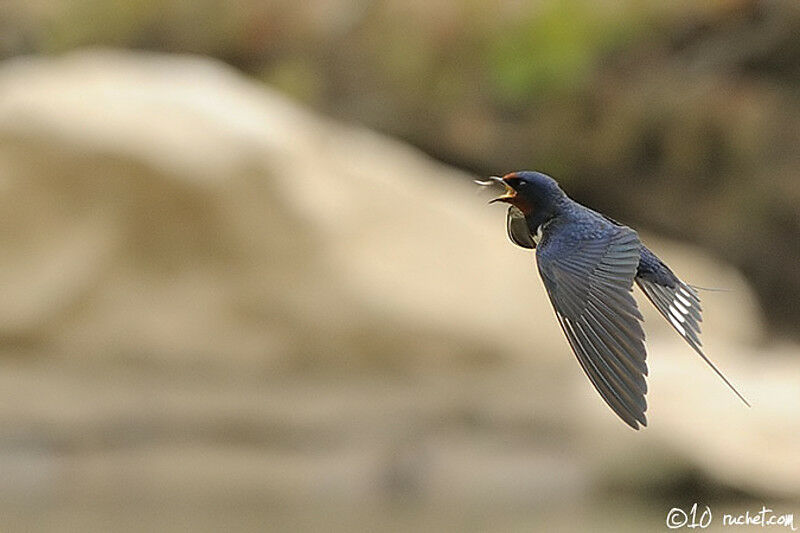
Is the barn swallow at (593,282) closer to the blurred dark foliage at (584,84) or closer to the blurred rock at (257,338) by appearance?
the blurred rock at (257,338)

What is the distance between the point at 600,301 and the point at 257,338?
3691 millimetres

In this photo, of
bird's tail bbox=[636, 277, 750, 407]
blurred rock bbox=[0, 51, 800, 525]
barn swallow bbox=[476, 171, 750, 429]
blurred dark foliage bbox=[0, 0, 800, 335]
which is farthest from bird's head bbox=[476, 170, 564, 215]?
blurred dark foliage bbox=[0, 0, 800, 335]

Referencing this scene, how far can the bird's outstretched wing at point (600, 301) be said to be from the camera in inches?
47.3

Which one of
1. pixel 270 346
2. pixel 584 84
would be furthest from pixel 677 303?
pixel 584 84

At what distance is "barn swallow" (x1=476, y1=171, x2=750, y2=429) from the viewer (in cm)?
123

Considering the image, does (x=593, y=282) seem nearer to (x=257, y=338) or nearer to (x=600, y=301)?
(x=600, y=301)

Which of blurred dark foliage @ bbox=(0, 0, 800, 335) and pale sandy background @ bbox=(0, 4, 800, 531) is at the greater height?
blurred dark foliage @ bbox=(0, 0, 800, 335)

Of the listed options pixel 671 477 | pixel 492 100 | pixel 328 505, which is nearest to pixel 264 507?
pixel 328 505

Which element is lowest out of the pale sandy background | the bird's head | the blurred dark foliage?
the bird's head

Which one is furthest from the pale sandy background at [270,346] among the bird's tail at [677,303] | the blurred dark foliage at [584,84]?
the bird's tail at [677,303]

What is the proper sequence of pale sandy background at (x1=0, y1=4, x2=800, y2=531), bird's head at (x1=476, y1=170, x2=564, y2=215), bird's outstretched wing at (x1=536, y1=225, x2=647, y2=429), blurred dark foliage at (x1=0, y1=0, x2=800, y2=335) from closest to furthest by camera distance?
bird's outstretched wing at (x1=536, y1=225, x2=647, y2=429)
bird's head at (x1=476, y1=170, x2=564, y2=215)
pale sandy background at (x1=0, y1=4, x2=800, y2=531)
blurred dark foliage at (x1=0, y1=0, x2=800, y2=335)

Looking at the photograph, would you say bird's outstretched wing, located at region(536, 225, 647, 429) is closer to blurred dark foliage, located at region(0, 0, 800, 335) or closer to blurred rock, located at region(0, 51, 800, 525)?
blurred rock, located at region(0, 51, 800, 525)

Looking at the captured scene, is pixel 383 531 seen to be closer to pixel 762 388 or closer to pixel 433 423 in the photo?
pixel 433 423

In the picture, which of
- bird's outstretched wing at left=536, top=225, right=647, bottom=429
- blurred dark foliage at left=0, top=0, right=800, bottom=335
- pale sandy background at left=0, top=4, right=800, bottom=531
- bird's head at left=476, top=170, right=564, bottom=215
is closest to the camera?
bird's outstretched wing at left=536, top=225, right=647, bottom=429
